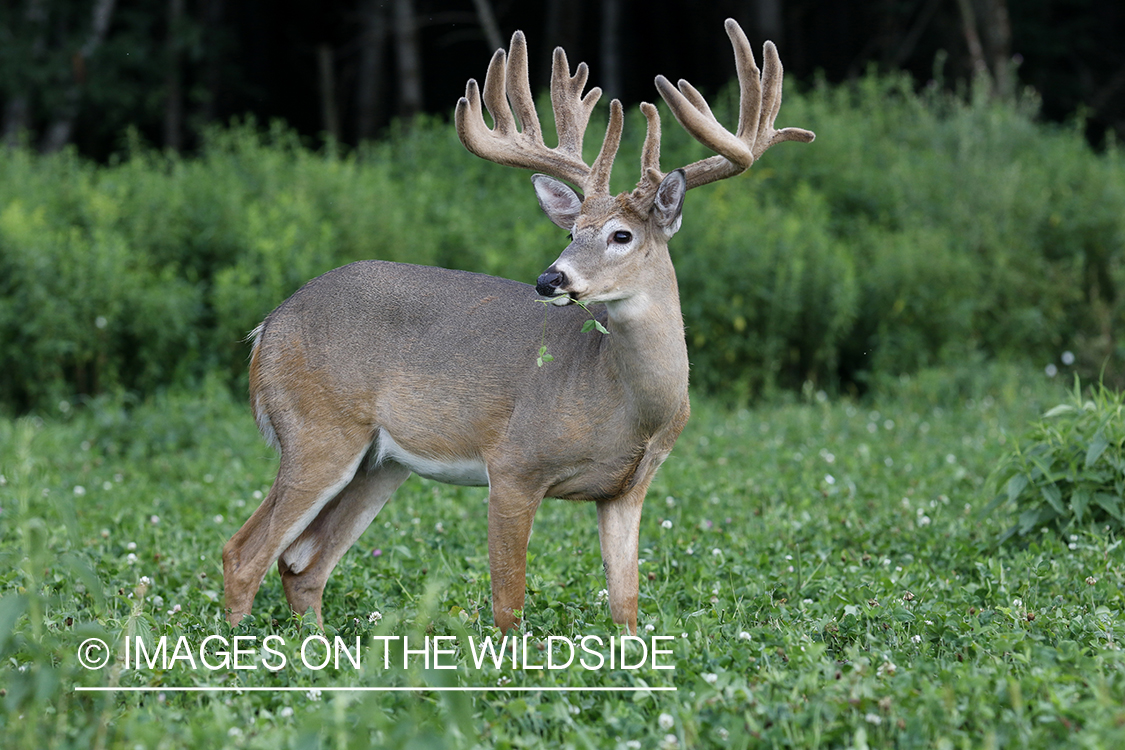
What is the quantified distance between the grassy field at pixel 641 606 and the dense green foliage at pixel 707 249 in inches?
41.3

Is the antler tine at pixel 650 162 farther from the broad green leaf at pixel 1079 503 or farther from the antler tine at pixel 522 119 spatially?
the broad green leaf at pixel 1079 503

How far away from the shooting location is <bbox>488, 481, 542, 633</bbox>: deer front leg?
161 inches

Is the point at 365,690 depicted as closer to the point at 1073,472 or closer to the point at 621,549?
the point at 621,549

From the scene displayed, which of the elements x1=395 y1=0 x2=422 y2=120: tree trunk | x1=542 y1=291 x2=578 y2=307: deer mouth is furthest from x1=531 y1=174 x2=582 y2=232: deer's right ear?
x1=395 y1=0 x2=422 y2=120: tree trunk

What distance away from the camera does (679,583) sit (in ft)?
15.9

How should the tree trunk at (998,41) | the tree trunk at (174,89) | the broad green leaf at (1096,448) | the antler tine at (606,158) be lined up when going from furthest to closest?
the tree trunk at (174,89), the tree trunk at (998,41), the broad green leaf at (1096,448), the antler tine at (606,158)

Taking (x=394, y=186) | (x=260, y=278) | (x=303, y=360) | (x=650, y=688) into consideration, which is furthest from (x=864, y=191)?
(x=650, y=688)

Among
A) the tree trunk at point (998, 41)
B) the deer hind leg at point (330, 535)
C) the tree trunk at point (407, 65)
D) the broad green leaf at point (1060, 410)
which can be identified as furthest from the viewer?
the tree trunk at point (407, 65)

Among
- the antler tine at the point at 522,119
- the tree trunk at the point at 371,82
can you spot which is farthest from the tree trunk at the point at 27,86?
the antler tine at the point at 522,119

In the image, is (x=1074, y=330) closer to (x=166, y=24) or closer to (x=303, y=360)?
(x=303, y=360)

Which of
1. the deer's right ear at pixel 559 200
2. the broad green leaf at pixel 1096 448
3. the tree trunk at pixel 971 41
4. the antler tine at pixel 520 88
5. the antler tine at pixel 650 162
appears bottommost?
the broad green leaf at pixel 1096 448

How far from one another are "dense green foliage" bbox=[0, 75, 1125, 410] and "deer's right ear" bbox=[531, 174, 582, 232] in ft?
17.9

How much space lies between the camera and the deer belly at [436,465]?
14.2 feet

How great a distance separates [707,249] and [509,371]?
6.39 metres
